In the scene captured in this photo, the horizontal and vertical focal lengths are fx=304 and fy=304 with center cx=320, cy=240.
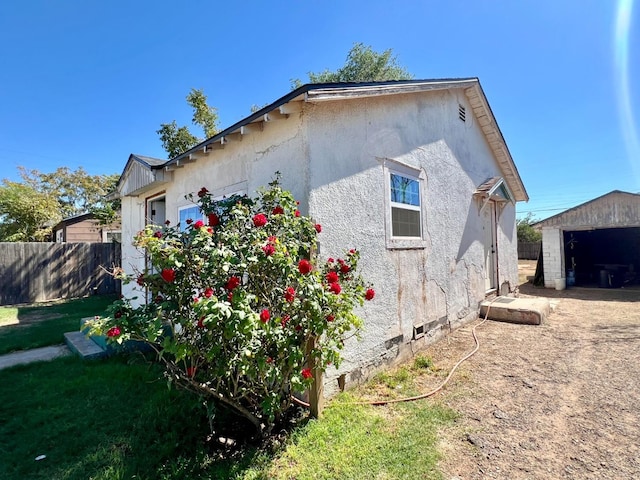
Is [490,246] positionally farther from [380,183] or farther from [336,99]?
[336,99]

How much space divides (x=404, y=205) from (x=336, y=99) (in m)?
2.39

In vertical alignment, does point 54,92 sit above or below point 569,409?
above

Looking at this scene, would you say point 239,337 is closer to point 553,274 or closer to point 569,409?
point 569,409

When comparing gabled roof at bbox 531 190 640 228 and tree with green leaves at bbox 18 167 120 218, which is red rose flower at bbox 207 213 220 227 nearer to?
gabled roof at bbox 531 190 640 228

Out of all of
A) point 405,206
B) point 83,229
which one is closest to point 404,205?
point 405,206

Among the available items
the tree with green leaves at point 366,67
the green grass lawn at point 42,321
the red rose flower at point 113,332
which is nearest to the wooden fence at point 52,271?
the green grass lawn at point 42,321

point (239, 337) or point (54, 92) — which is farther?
point (54, 92)

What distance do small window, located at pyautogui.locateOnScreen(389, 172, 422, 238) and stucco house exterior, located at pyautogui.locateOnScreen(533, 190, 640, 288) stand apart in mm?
12343

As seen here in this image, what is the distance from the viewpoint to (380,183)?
16.2ft

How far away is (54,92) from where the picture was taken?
1345cm

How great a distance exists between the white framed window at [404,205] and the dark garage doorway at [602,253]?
14.9 metres

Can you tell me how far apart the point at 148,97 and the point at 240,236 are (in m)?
12.7

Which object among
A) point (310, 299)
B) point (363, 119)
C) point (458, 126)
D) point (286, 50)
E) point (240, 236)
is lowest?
point (310, 299)

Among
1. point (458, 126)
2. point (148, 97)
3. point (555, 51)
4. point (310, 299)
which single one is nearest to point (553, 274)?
point (555, 51)
